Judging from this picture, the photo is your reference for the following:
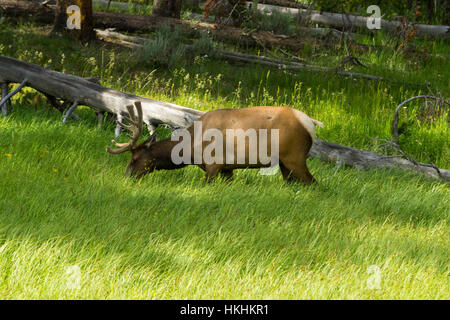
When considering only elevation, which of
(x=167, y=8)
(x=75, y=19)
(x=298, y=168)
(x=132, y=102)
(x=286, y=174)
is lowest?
(x=286, y=174)

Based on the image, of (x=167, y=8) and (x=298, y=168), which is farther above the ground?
(x=167, y=8)

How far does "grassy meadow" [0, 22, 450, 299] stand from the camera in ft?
13.6

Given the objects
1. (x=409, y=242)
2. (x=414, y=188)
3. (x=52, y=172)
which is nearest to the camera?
(x=409, y=242)

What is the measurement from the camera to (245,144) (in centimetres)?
610

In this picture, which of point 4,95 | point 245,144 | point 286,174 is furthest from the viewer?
point 4,95

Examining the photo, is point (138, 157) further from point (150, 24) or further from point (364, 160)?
point (150, 24)

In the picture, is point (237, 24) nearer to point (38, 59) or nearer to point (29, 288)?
point (38, 59)

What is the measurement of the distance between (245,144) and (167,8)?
804 cm

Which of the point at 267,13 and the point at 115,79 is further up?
the point at 267,13

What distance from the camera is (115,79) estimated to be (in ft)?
34.7

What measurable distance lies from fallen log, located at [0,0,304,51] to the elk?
6569mm

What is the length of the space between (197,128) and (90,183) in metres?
1.26

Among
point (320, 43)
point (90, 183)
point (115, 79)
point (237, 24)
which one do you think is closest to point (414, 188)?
point (90, 183)

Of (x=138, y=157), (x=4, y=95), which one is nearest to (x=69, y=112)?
(x=4, y=95)
